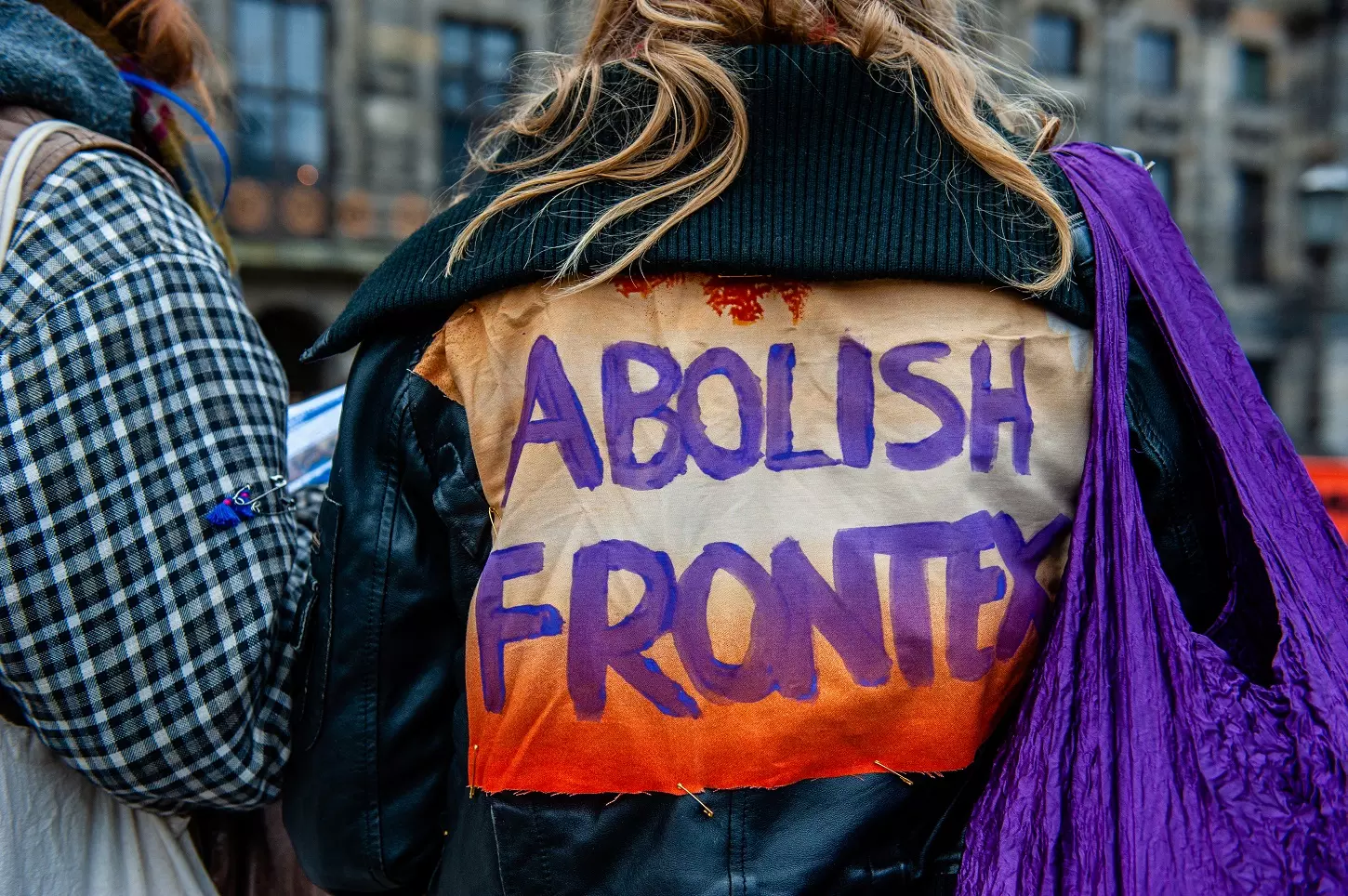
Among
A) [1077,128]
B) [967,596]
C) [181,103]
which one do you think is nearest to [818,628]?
[967,596]

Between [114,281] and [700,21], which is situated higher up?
[700,21]

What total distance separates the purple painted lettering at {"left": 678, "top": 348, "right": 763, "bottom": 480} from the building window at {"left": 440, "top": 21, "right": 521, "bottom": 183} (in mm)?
12081

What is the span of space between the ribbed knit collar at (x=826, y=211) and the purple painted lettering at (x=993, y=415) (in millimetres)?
90

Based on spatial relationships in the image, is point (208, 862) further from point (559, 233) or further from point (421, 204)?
point (421, 204)

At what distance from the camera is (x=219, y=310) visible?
1252mm

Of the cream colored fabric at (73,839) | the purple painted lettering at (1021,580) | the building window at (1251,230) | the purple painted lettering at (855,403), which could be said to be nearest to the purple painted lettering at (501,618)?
the purple painted lettering at (855,403)

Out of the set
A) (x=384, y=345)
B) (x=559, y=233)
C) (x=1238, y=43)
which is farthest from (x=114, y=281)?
(x=1238, y=43)

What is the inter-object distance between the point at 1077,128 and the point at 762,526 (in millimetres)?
7517

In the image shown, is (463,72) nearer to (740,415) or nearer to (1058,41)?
(1058,41)

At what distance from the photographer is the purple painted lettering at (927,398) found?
1074 millimetres

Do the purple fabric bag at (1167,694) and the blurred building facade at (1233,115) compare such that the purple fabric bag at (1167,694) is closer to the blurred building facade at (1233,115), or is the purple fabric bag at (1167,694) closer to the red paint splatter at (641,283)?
the red paint splatter at (641,283)

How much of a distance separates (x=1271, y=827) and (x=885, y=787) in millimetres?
342

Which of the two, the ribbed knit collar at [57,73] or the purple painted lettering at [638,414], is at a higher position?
the ribbed knit collar at [57,73]

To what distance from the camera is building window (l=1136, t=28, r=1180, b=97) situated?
15602 mm
